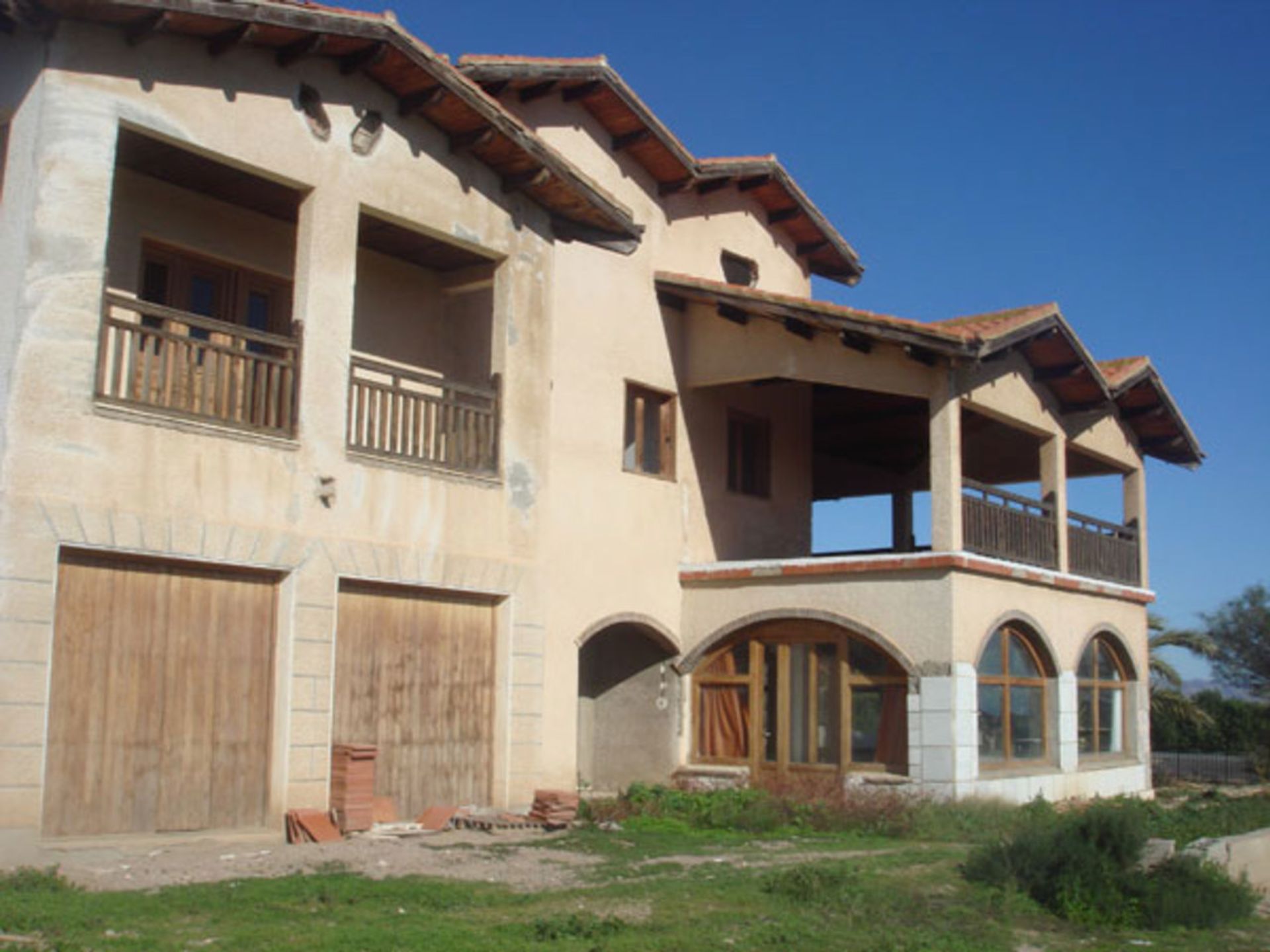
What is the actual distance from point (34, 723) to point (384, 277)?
24.7 feet

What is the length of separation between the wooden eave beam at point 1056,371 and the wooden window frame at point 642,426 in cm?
541

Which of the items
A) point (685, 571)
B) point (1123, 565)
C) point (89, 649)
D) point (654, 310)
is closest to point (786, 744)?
point (685, 571)

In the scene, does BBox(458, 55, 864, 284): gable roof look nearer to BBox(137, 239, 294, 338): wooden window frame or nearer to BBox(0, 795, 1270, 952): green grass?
BBox(137, 239, 294, 338): wooden window frame

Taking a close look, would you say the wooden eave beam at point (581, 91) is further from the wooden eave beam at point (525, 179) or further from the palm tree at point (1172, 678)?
the palm tree at point (1172, 678)

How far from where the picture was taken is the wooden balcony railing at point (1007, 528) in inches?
750

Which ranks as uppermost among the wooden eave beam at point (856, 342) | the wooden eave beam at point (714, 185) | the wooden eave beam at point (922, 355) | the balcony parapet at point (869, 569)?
the wooden eave beam at point (714, 185)

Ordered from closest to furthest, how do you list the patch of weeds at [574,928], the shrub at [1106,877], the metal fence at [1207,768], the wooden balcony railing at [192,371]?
the patch of weeds at [574,928], the shrub at [1106,877], the wooden balcony railing at [192,371], the metal fence at [1207,768]

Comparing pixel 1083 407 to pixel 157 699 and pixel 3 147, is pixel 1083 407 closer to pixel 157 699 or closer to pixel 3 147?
pixel 157 699

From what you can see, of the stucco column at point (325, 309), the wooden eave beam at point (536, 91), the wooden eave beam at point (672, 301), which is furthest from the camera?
the wooden eave beam at point (672, 301)

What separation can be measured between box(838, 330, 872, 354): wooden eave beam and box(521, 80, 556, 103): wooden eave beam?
5.19 m

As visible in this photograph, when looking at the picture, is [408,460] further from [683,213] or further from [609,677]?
[683,213]

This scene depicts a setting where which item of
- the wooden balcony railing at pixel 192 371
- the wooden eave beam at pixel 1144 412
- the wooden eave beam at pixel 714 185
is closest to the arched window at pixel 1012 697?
the wooden eave beam at pixel 1144 412

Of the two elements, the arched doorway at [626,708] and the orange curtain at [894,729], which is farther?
the arched doorway at [626,708]

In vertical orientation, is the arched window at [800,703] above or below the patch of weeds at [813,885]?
above
